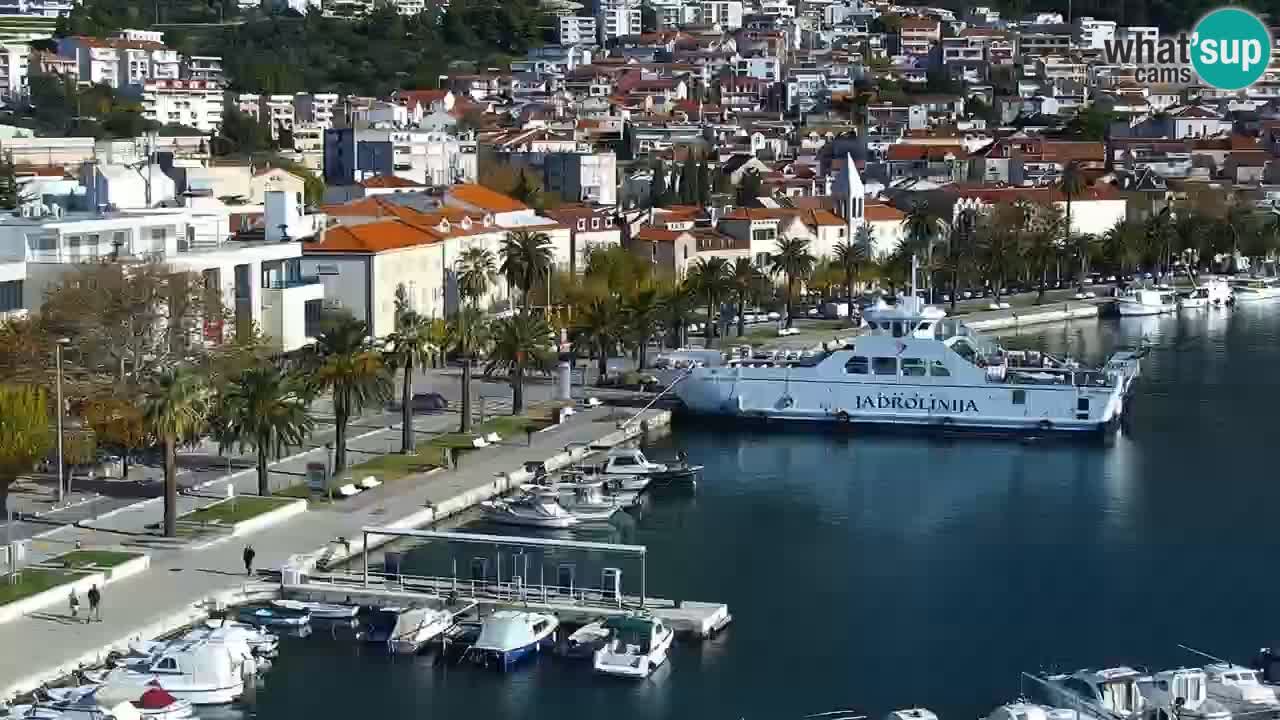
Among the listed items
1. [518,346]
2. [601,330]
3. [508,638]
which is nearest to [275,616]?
[508,638]

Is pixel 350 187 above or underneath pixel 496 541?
above

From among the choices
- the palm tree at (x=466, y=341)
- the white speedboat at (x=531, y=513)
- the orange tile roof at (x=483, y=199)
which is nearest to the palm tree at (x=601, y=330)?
the palm tree at (x=466, y=341)

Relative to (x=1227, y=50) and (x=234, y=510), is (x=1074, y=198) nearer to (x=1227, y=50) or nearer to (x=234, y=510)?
(x=1227, y=50)

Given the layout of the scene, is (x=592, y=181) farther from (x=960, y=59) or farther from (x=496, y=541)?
(x=960, y=59)

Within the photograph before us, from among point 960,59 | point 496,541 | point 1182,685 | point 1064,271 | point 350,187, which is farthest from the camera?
point 960,59

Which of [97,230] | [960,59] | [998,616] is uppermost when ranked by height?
[960,59]

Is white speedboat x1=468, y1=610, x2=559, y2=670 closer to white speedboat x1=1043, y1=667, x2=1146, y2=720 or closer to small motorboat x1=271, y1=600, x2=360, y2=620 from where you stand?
small motorboat x1=271, y1=600, x2=360, y2=620

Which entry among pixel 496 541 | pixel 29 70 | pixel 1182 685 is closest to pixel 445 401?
pixel 496 541
